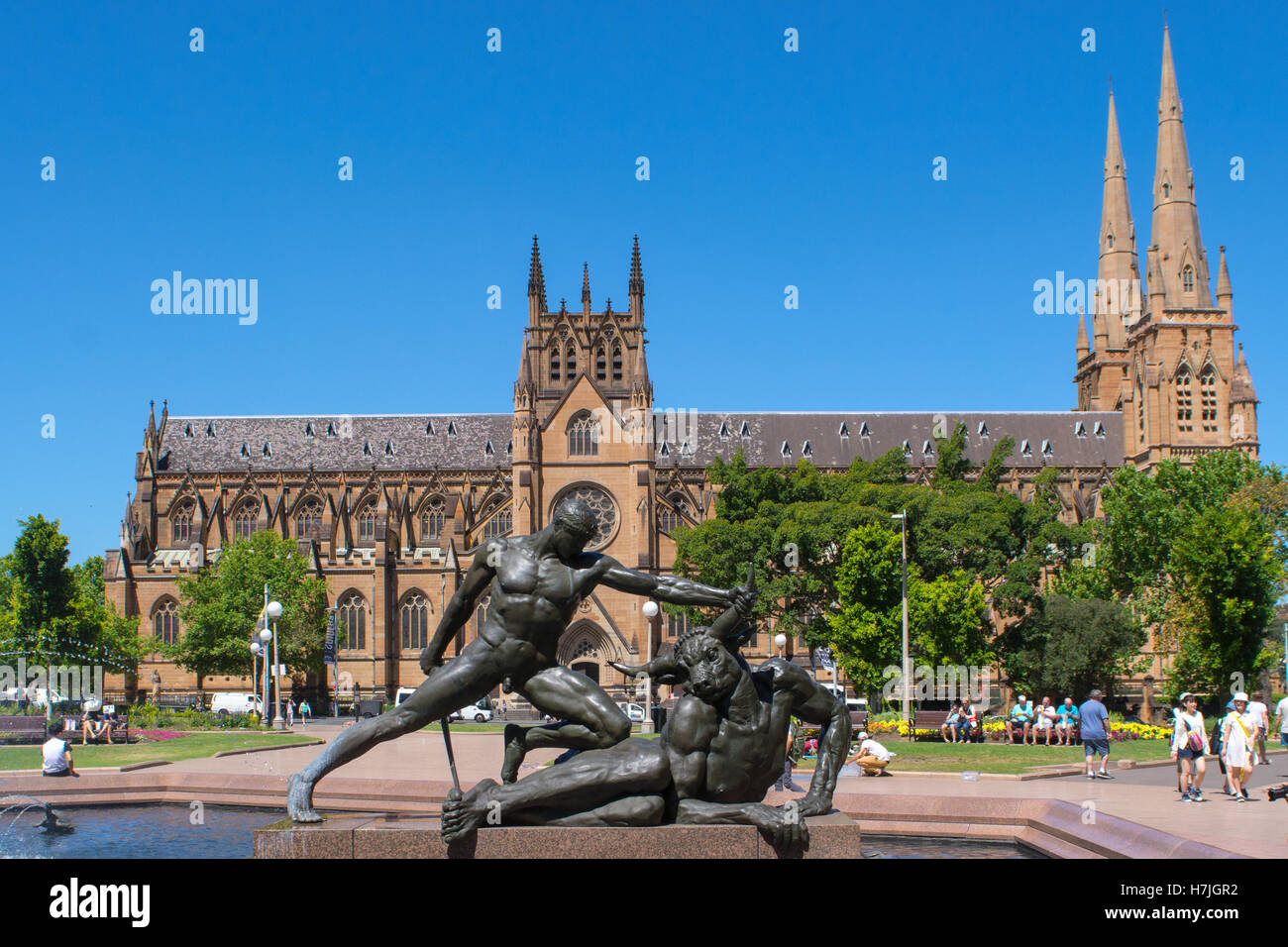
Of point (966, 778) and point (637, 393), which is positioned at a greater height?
point (637, 393)

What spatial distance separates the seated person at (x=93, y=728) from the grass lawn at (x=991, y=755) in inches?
693

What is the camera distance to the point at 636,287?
8038cm

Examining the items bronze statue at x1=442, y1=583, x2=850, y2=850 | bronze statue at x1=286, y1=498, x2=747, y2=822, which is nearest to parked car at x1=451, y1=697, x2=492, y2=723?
bronze statue at x1=286, y1=498, x2=747, y2=822

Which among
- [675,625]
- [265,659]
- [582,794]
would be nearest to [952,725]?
[582,794]

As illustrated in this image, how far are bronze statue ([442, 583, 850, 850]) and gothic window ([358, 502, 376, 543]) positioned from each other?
248ft

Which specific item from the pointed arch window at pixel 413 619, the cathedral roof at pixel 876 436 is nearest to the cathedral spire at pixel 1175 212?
the cathedral roof at pixel 876 436

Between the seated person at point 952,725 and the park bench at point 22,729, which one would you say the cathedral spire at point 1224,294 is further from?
the park bench at point 22,729

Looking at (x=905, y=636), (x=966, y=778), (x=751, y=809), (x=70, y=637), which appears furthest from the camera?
(x=70, y=637)

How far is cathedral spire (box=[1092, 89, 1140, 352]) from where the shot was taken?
313ft

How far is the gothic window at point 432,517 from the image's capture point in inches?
3227
